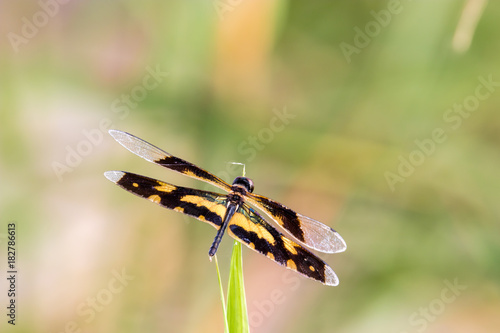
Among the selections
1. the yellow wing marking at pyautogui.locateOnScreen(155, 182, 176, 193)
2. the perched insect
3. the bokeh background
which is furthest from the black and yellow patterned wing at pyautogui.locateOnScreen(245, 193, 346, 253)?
the bokeh background

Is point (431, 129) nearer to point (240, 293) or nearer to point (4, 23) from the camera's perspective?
point (240, 293)

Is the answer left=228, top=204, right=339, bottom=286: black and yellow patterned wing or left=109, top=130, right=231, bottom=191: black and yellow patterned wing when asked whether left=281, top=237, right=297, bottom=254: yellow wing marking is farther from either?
left=109, top=130, right=231, bottom=191: black and yellow patterned wing

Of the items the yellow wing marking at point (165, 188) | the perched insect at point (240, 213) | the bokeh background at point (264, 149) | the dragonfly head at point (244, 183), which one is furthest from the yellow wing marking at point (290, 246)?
the bokeh background at point (264, 149)

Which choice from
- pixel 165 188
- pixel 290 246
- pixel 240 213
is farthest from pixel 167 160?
pixel 290 246

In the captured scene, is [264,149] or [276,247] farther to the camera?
[264,149]

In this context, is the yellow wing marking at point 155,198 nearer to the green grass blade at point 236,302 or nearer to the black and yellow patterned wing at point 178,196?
the black and yellow patterned wing at point 178,196

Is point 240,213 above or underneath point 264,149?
underneath

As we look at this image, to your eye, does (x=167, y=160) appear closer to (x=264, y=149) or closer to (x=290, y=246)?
(x=290, y=246)
